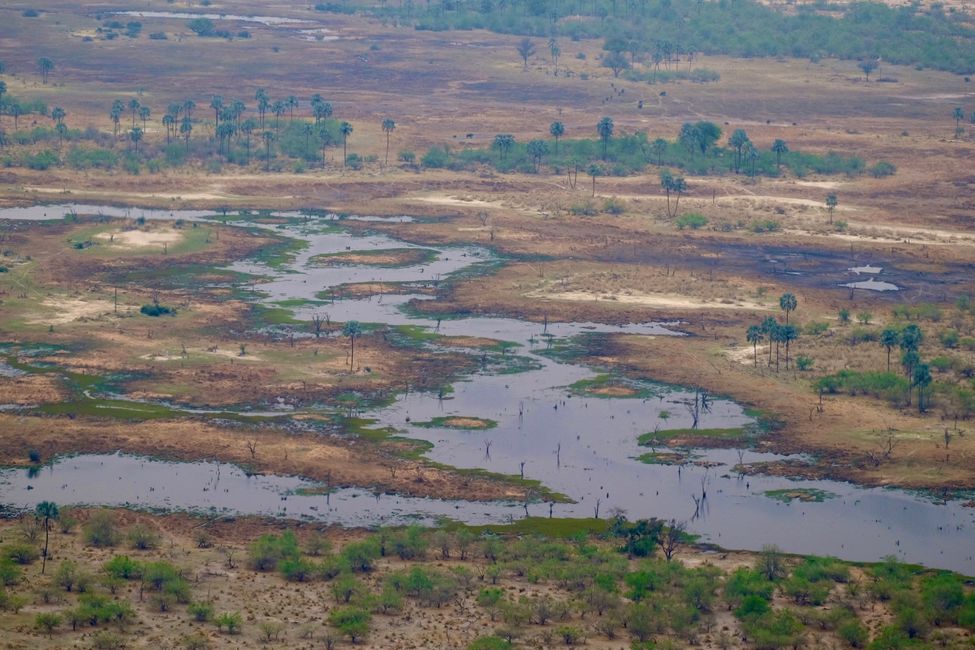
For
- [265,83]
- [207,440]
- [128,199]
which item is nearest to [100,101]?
[265,83]

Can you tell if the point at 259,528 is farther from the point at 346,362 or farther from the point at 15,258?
the point at 15,258

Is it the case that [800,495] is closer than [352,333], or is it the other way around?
[800,495]

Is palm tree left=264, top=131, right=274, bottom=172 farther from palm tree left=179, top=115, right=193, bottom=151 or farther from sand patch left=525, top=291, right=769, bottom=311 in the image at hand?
sand patch left=525, top=291, right=769, bottom=311

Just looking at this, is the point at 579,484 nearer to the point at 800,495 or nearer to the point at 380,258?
the point at 800,495

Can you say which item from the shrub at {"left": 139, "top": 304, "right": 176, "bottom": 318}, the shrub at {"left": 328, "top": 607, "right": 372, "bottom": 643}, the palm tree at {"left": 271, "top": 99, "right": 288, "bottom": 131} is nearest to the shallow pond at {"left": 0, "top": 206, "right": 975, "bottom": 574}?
the shrub at {"left": 328, "top": 607, "right": 372, "bottom": 643}

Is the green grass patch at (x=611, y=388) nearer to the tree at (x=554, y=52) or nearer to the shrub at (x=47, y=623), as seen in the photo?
the shrub at (x=47, y=623)

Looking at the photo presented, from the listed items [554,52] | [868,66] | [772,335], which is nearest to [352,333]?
[772,335]

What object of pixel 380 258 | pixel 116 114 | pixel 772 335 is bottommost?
pixel 380 258
